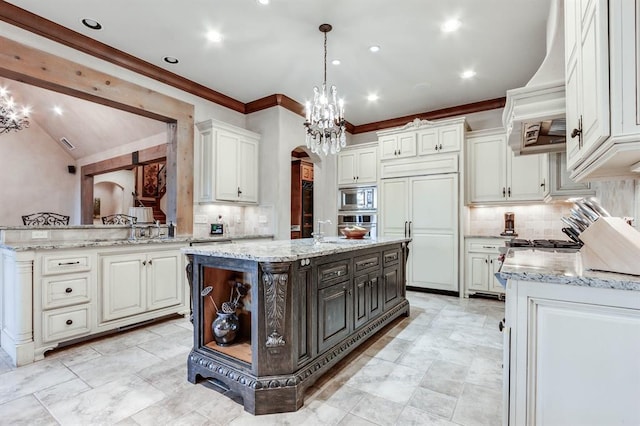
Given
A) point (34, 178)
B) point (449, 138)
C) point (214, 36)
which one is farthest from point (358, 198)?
point (34, 178)

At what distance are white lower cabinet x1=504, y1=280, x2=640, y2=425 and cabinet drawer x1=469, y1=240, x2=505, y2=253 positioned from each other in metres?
3.48

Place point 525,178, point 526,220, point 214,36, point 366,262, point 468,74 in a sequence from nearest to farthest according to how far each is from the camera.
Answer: point 366,262, point 214,36, point 468,74, point 525,178, point 526,220

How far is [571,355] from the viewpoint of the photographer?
1.17 metres

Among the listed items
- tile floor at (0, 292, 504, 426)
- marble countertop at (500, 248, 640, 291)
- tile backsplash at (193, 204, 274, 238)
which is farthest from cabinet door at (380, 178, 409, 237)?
marble countertop at (500, 248, 640, 291)

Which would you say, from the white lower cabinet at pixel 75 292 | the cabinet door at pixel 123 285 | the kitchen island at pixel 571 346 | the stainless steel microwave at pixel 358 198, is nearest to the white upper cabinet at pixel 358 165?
the stainless steel microwave at pixel 358 198

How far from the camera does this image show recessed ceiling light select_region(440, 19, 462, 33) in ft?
Answer: 9.78

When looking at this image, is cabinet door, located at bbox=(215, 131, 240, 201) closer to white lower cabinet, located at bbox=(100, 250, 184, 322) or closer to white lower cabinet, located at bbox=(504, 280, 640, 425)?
white lower cabinet, located at bbox=(100, 250, 184, 322)

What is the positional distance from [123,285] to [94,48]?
252 centimetres

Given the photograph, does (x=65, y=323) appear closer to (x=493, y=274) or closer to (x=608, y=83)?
(x=608, y=83)

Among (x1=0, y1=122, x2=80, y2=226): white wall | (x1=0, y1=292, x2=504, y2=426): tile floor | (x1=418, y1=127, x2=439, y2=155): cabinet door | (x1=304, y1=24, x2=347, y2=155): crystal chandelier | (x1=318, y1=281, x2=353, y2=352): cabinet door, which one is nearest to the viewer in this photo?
(x1=0, y1=292, x2=504, y2=426): tile floor

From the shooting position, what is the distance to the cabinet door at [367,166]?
5.52 meters

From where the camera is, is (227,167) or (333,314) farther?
(227,167)

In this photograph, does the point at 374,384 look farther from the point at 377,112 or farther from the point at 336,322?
the point at 377,112

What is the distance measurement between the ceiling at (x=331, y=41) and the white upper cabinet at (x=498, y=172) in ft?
2.47
